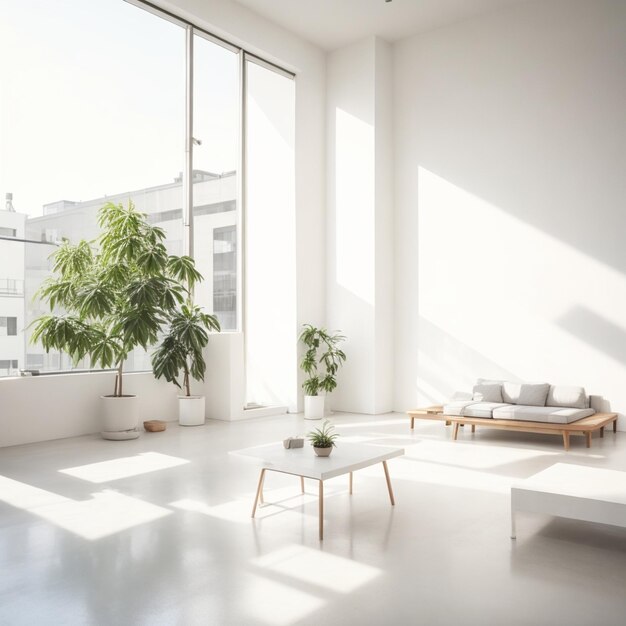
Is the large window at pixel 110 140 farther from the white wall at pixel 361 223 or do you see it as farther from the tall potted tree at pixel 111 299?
the white wall at pixel 361 223

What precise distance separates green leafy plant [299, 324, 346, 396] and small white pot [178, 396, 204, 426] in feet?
5.60

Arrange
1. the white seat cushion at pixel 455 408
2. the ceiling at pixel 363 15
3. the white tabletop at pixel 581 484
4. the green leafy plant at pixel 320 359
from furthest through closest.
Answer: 1. the green leafy plant at pixel 320 359
2. the ceiling at pixel 363 15
3. the white seat cushion at pixel 455 408
4. the white tabletop at pixel 581 484

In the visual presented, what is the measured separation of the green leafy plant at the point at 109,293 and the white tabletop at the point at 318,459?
3.39m

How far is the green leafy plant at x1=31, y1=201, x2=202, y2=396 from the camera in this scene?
24.6 ft

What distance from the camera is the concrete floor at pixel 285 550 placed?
3082mm

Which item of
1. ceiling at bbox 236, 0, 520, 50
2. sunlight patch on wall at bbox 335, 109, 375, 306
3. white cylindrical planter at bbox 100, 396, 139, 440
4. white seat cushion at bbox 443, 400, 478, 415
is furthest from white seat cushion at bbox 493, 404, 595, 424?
ceiling at bbox 236, 0, 520, 50

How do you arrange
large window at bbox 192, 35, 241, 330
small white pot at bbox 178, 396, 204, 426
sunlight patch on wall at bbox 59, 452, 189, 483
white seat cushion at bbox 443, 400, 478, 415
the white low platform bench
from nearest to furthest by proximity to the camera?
the white low platform bench, sunlight patch on wall at bbox 59, 452, 189, 483, white seat cushion at bbox 443, 400, 478, 415, small white pot at bbox 178, 396, 204, 426, large window at bbox 192, 35, 241, 330

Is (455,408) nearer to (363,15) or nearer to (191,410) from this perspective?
(191,410)

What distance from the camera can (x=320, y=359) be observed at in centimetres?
1029

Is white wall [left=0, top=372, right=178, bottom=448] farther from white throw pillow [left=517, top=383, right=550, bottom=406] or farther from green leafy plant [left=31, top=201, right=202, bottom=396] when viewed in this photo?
white throw pillow [left=517, top=383, right=550, bottom=406]

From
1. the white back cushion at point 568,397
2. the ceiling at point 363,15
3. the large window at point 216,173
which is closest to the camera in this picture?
the white back cushion at point 568,397

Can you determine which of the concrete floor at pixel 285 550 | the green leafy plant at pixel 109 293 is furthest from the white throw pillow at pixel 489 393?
the green leafy plant at pixel 109 293

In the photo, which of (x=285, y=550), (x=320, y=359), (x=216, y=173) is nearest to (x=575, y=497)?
(x=285, y=550)

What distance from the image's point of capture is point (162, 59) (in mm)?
9125
